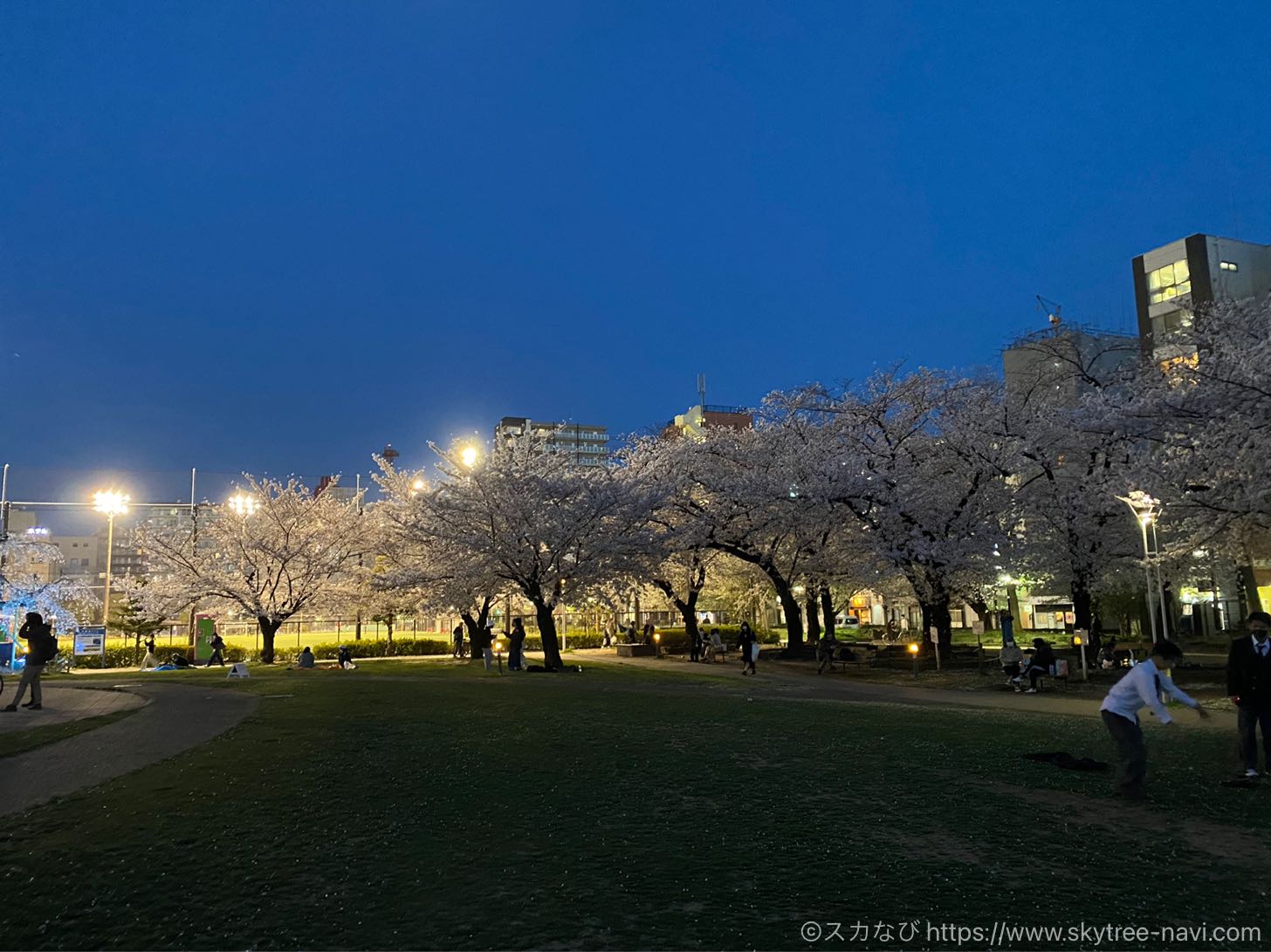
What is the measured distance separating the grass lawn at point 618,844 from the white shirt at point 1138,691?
853 mm

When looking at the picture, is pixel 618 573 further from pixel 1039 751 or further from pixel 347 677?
pixel 1039 751

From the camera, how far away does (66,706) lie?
57.1 ft

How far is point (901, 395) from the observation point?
107 feet

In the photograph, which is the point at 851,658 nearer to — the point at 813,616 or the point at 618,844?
the point at 813,616

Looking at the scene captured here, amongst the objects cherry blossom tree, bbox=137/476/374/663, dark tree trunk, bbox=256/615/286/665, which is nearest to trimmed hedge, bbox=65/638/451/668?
dark tree trunk, bbox=256/615/286/665

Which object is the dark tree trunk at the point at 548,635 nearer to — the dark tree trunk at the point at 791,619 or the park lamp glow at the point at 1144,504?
the dark tree trunk at the point at 791,619

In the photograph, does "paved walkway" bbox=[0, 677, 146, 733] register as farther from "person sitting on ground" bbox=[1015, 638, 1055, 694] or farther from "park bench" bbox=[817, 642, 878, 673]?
"park bench" bbox=[817, 642, 878, 673]

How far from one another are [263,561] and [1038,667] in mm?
31279

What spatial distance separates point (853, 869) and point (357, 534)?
1484 inches

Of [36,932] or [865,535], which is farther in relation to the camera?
[865,535]

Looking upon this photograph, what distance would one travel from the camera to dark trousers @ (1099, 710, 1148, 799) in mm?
8453

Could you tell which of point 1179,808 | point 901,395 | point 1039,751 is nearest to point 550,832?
point 1179,808

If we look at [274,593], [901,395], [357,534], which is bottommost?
[274,593]

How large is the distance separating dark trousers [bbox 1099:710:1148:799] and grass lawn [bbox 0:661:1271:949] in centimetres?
23
